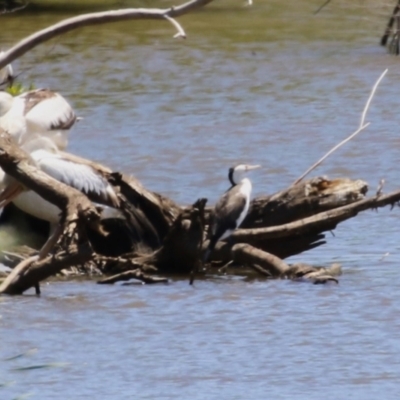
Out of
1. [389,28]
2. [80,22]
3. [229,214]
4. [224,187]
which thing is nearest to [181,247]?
[229,214]

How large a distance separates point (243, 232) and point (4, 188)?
1496 millimetres

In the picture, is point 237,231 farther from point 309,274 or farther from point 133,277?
point 133,277

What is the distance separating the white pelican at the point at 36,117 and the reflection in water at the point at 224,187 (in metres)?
1.15

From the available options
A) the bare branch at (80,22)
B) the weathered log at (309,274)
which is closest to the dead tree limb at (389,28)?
the weathered log at (309,274)

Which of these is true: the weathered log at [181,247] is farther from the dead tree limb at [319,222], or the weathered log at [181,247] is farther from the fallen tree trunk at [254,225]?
the dead tree limb at [319,222]

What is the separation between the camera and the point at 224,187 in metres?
12.1

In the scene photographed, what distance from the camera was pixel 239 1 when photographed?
36.0 m

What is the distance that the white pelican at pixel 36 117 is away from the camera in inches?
374

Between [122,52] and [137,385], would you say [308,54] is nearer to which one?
→ [122,52]

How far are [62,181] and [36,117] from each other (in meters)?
0.50

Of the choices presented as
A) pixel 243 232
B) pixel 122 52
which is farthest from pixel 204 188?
pixel 122 52

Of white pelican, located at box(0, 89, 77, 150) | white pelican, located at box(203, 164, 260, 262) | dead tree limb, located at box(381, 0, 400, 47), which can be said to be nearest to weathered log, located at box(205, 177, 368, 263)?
white pelican, located at box(203, 164, 260, 262)

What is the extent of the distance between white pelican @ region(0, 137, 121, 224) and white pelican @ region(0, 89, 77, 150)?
10 centimetres

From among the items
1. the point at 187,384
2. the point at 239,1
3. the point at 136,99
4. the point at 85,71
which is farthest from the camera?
the point at 239,1
